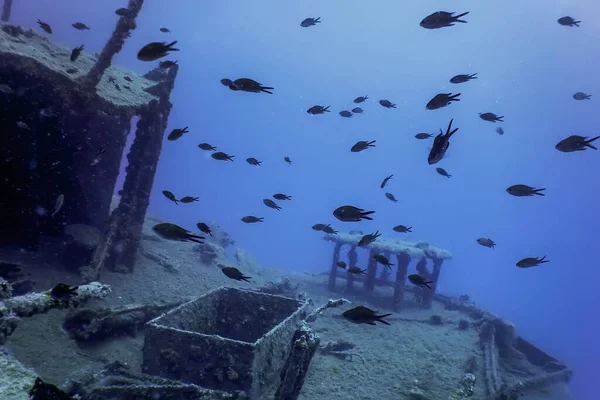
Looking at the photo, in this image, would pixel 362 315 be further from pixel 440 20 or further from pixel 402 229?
pixel 402 229

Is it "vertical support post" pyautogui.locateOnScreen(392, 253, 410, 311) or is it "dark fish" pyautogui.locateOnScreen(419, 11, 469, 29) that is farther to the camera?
"vertical support post" pyautogui.locateOnScreen(392, 253, 410, 311)

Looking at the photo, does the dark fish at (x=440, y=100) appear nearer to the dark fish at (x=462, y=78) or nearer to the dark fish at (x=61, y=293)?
the dark fish at (x=462, y=78)

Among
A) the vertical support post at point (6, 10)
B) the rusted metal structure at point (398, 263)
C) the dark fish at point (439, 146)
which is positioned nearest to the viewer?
the dark fish at point (439, 146)

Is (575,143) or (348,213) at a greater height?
(575,143)

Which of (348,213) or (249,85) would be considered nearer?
(249,85)

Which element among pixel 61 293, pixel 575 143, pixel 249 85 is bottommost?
pixel 61 293

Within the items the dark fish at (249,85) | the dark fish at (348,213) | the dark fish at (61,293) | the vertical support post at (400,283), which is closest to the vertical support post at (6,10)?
the dark fish at (249,85)

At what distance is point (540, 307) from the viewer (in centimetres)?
11306

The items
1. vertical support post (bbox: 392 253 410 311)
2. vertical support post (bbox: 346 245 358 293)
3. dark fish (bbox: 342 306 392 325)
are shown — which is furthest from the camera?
vertical support post (bbox: 346 245 358 293)

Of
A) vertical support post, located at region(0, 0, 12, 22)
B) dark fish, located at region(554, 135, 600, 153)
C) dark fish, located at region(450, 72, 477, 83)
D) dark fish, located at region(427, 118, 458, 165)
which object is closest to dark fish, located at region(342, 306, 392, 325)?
dark fish, located at region(427, 118, 458, 165)

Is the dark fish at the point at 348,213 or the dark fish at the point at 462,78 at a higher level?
the dark fish at the point at 462,78

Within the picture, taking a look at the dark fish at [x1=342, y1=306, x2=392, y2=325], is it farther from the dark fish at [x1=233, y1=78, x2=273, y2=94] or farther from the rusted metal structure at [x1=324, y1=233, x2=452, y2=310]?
the rusted metal structure at [x1=324, y1=233, x2=452, y2=310]

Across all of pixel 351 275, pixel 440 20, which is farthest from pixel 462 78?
pixel 351 275

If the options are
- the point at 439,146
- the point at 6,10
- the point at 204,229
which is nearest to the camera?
the point at 439,146
